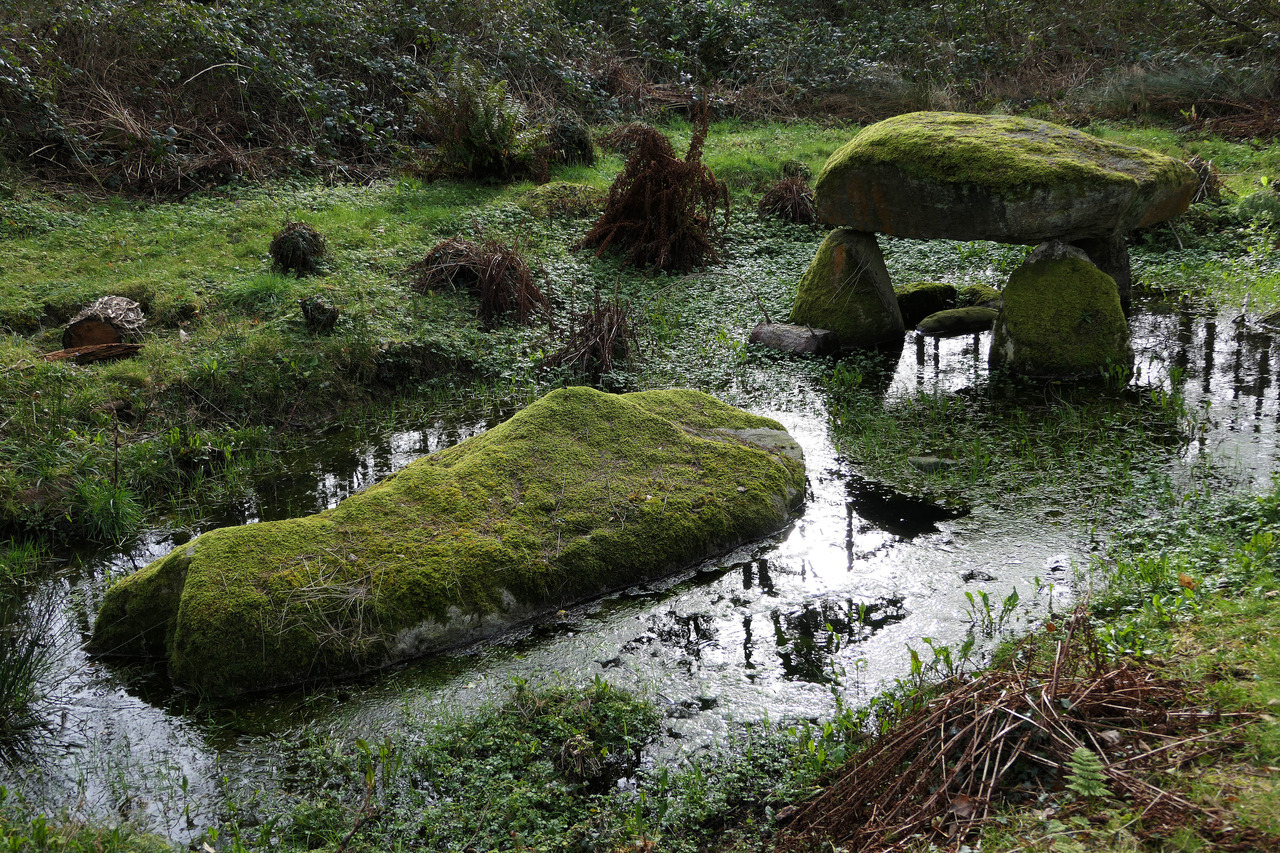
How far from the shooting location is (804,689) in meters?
3.82

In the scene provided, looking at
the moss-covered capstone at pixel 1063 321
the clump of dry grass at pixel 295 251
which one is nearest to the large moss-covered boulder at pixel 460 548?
the moss-covered capstone at pixel 1063 321

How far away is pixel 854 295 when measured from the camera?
8.43 metres

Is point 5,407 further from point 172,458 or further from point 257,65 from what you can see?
point 257,65

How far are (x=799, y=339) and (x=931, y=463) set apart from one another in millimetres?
2756

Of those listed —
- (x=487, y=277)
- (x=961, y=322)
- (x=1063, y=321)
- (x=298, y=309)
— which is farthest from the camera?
(x=487, y=277)

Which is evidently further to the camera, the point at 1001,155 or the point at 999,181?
the point at 1001,155

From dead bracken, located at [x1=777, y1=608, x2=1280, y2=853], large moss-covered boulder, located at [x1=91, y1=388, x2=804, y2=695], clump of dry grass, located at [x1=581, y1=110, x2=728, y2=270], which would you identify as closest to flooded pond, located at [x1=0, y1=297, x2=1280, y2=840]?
large moss-covered boulder, located at [x1=91, y1=388, x2=804, y2=695]

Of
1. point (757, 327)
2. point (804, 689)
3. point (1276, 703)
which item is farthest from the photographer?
point (757, 327)

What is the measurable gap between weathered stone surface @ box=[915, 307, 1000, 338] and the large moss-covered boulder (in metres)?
3.69

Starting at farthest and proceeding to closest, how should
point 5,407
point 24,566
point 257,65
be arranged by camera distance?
point 257,65 < point 5,407 < point 24,566

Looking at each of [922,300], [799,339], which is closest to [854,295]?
[799,339]

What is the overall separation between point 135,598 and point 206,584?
53 cm

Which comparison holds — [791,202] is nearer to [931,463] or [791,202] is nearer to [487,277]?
[487,277]

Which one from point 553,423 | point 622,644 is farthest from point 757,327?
point 622,644
